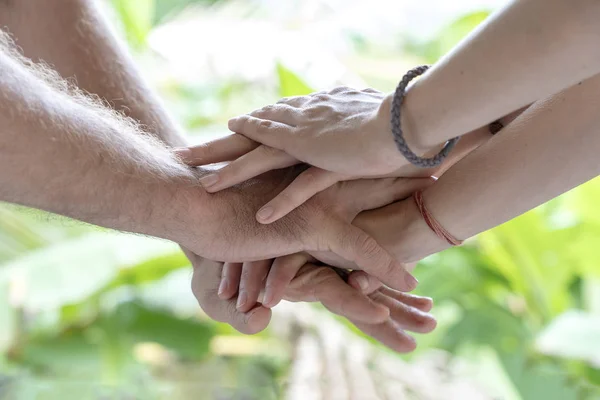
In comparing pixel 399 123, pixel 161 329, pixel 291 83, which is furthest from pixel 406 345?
pixel 161 329

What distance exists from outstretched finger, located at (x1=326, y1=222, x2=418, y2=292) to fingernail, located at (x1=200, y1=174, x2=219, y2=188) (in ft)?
0.66

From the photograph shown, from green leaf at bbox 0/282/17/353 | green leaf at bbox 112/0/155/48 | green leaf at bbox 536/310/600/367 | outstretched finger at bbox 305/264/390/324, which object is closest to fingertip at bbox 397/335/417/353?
outstretched finger at bbox 305/264/390/324

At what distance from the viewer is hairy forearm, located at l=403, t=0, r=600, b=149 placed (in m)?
0.82

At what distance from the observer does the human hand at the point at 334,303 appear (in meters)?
1.19

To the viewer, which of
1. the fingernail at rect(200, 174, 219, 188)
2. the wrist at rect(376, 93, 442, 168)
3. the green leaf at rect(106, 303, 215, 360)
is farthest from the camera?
the green leaf at rect(106, 303, 215, 360)

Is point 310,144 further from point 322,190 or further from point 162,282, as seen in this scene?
point 162,282

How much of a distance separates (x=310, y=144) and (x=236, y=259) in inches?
8.6

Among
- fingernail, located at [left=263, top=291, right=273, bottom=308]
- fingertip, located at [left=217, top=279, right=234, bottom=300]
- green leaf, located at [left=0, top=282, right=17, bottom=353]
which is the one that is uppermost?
green leaf, located at [left=0, top=282, right=17, bottom=353]

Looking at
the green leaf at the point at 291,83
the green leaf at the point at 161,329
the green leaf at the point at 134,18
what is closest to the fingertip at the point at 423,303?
the green leaf at the point at 291,83

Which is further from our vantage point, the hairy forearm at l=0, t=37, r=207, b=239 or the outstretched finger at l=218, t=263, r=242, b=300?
the outstretched finger at l=218, t=263, r=242, b=300

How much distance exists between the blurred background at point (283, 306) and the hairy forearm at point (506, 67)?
1.05 metres

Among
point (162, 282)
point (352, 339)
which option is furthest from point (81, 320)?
point (352, 339)

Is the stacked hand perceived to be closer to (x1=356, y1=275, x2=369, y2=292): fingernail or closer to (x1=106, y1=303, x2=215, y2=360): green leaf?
(x1=356, y1=275, x2=369, y2=292): fingernail

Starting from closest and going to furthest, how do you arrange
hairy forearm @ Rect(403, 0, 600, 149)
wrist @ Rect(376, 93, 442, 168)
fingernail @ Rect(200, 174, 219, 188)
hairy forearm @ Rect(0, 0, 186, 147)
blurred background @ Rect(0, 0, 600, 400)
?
hairy forearm @ Rect(403, 0, 600, 149) < wrist @ Rect(376, 93, 442, 168) < fingernail @ Rect(200, 174, 219, 188) < hairy forearm @ Rect(0, 0, 186, 147) < blurred background @ Rect(0, 0, 600, 400)
